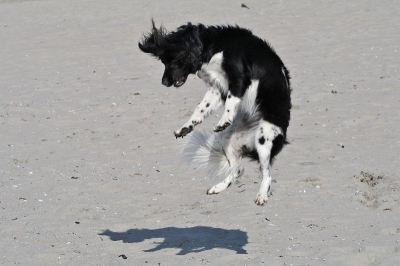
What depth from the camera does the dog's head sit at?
5328mm

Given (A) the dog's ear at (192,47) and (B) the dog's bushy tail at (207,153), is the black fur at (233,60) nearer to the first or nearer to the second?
(A) the dog's ear at (192,47)

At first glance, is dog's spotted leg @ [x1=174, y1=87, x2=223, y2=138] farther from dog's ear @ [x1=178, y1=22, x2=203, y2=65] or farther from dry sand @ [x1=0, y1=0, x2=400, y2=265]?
dry sand @ [x1=0, y1=0, x2=400, y2=265]

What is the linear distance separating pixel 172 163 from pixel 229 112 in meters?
2.74

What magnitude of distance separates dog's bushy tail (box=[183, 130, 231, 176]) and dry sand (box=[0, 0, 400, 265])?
1.83 feet

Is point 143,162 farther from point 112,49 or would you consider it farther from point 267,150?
point 112,49

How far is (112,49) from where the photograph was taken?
12828 millimetres

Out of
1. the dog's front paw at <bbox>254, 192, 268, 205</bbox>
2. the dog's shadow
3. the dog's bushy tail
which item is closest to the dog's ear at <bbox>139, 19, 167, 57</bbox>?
the dog's bushy tail

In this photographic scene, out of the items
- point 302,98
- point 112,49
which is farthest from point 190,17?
point 302,98

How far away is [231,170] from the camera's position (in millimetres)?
5840

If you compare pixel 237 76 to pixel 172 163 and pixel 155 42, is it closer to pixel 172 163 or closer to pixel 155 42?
pixel 155 42

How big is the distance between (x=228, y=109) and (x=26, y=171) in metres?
3.20

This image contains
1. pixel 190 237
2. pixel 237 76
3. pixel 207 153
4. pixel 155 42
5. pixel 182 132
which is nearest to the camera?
pixel 182 132

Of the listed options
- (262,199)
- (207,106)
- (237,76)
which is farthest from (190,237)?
(237,76)

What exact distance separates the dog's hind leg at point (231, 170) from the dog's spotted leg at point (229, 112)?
800 millimetres
